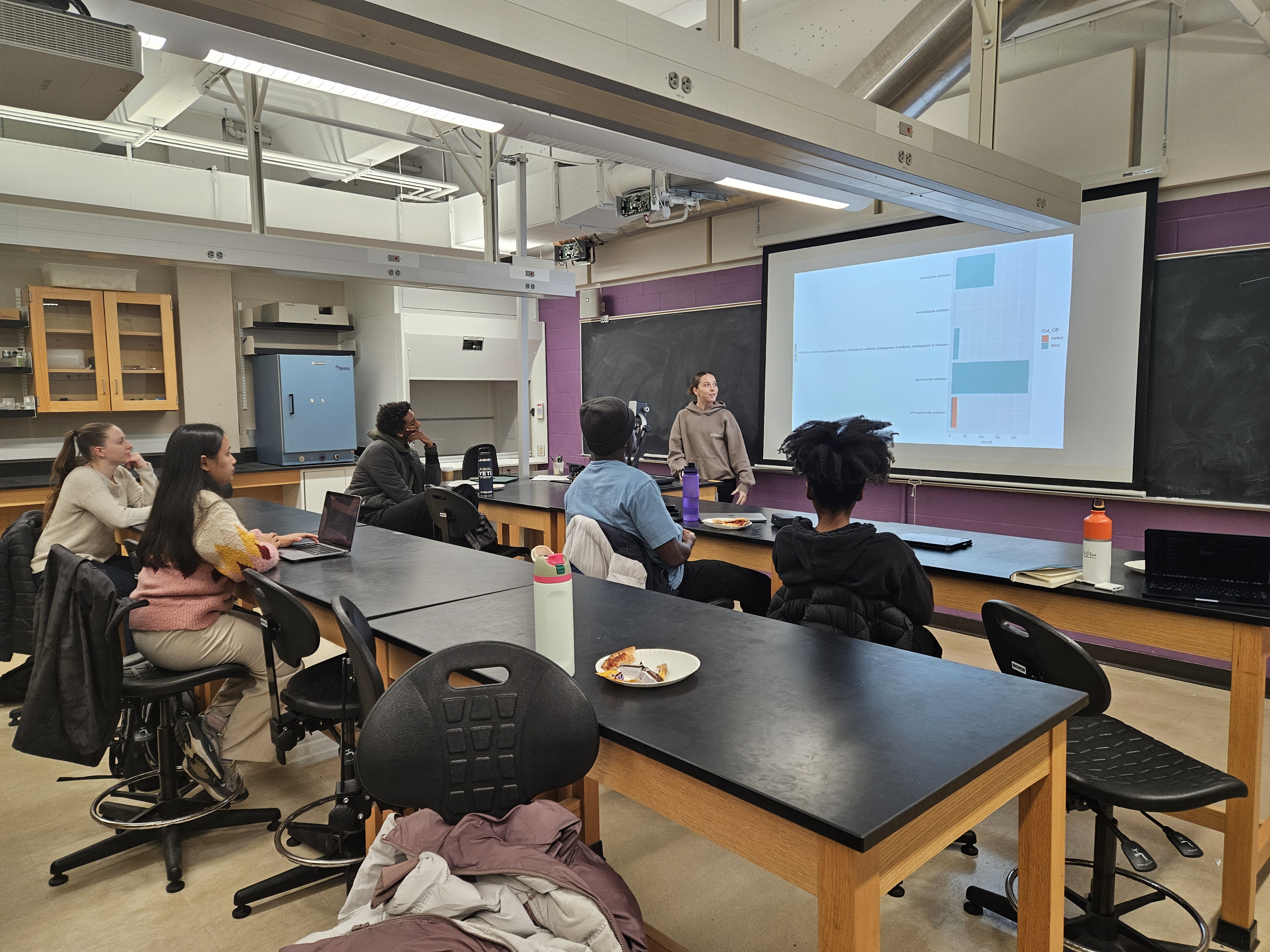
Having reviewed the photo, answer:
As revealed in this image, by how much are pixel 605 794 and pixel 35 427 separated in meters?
5.50

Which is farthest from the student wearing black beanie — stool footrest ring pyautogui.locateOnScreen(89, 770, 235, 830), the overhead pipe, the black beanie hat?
the overhead pipe

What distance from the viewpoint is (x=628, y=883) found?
2232mm

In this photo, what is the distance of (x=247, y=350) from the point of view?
662 cm

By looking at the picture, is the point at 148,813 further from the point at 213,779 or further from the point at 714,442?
the point at 714,442

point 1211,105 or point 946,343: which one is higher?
point 1211,105

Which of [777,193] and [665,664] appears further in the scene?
[777,193]

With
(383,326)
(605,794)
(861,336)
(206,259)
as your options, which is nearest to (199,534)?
(605,794)

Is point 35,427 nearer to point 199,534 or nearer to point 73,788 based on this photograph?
point 73,788

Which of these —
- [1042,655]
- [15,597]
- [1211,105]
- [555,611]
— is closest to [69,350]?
[15,597]

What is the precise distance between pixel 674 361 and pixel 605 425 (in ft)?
12.0

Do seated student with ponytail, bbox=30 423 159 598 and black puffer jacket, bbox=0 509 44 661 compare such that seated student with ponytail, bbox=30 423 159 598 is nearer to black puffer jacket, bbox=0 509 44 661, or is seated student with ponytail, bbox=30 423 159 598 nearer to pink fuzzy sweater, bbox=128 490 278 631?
black puffer jacket, bbox=0 509 44 661

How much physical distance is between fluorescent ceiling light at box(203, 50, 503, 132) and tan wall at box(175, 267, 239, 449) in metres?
4.65

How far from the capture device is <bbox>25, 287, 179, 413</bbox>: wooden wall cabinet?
18.1ft

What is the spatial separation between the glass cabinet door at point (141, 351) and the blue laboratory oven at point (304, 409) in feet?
2.28
